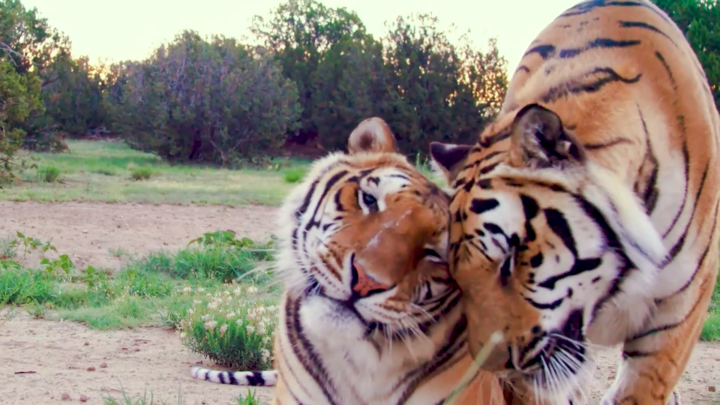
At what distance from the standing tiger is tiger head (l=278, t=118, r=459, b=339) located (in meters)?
0.08

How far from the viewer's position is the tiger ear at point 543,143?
1.89 meters

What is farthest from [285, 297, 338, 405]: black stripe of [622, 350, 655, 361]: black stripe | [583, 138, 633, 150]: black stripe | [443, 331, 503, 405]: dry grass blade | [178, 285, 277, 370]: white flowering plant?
[178, 285, 277, 370]: white flowering plant

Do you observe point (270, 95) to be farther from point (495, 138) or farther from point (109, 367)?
point (495, 138)

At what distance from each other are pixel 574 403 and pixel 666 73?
1085 mm

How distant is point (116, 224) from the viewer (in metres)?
9.41

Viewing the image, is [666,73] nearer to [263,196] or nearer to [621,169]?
[621,169]

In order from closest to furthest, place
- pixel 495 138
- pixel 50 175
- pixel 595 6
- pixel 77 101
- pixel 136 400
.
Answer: pixel 495 138 < pixel 595 6 < pixel 136 400 < pixel 50 175 < pixel 77 101

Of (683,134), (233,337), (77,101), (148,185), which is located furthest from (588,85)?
(77,101)

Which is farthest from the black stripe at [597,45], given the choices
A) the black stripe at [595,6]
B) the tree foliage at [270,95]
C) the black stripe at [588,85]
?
the tree foliage at [270,95]

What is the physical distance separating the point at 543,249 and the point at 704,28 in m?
15.9

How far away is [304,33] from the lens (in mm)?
34188

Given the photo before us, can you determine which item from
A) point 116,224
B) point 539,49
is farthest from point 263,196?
point 539,49

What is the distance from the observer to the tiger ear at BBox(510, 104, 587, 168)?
1.89 metres

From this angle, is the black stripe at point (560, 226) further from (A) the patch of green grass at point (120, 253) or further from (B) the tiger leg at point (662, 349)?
(A) the patch of green grass at point (120, 253)
